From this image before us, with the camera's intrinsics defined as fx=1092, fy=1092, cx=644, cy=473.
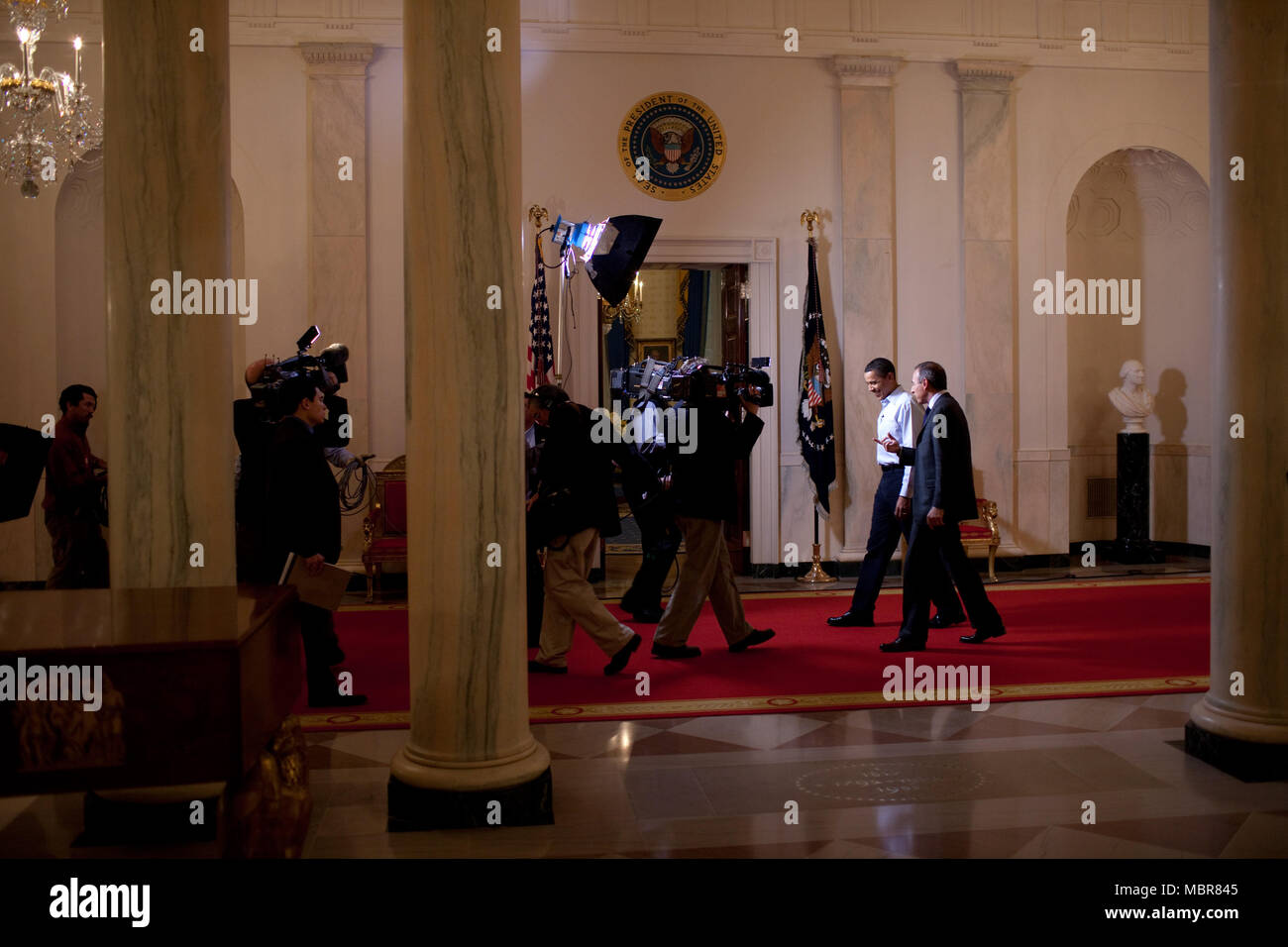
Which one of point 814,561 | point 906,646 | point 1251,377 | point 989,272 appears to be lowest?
point 906,646

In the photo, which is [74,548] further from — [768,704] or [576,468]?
[768,704]

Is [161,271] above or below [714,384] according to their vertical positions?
above

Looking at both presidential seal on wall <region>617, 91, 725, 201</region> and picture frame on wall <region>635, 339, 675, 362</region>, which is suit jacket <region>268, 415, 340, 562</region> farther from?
picture frame on wall <region>635, 339, 675, 362</region>

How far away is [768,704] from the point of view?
5.67m

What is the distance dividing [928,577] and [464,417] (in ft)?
12.7

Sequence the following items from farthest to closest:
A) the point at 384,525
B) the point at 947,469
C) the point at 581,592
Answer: the point at 384,525
the point at 947,469
the point at 581,592

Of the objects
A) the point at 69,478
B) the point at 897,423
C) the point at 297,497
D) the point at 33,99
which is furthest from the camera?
the point at 897,423

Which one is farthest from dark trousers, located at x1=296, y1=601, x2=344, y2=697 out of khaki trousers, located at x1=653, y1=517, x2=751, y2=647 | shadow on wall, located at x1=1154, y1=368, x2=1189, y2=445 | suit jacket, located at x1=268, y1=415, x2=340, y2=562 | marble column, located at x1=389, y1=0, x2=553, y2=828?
shadow on wall, located at x1=1154, y1=368, x2=1189, y2=445

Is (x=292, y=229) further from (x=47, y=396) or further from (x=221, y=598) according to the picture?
(x=221, y=598)

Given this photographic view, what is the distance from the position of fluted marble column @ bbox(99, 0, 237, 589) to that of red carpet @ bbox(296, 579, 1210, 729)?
1.68m

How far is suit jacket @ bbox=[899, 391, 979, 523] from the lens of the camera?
6.73 m

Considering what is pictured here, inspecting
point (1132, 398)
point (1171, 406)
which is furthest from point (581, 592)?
point (1171, 406)

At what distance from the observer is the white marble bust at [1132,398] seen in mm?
11031
